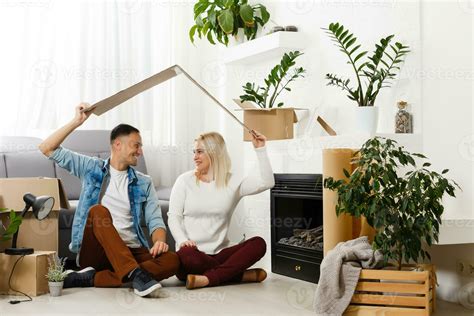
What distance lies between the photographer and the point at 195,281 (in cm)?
396

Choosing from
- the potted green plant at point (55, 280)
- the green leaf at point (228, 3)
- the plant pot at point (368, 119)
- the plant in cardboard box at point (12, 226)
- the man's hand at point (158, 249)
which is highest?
the green leaf at point (228, 3)

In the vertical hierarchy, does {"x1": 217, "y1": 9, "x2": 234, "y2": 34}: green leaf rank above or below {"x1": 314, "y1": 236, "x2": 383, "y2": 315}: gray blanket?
above

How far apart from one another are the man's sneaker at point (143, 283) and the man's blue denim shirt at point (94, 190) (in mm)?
409

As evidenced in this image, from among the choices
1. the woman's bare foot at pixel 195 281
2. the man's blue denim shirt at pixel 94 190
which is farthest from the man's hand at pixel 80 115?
the woman's bare foot at pixel 195 281

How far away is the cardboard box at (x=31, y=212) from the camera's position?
394 cm

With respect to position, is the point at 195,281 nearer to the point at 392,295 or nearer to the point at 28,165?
the point at 392,295

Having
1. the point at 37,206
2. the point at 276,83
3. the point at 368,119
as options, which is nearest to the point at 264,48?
the point at 276,83

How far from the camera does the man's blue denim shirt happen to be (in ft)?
13.4

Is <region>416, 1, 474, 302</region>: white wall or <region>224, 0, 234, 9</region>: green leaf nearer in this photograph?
<region>416, 1, 474, 302</region>: white wall

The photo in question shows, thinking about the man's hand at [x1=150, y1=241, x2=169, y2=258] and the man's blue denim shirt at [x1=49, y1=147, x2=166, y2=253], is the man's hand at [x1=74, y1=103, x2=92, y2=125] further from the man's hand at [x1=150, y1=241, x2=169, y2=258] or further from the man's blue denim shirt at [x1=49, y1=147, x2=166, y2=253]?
A: the man's hand at [x1=150, y1=241, x2=169, y2=258]

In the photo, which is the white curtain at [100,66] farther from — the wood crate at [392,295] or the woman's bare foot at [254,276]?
the wood crate at [392,295]

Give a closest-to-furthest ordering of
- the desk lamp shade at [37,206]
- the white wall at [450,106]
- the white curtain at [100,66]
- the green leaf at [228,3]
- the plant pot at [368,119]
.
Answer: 1. the white wall at [450,106]
2. the desk lamp shade at [37,206]
3. the plant pot at [368,119]
4. the green leaf at [228,3]
5. the white curtain at [100,66]

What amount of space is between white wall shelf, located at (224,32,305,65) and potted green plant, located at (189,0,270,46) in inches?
5.5

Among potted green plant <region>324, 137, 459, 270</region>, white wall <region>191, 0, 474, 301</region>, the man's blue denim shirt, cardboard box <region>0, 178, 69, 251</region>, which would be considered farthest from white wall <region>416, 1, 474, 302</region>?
cardboard box <region>0, 178, 69, 251</region>
